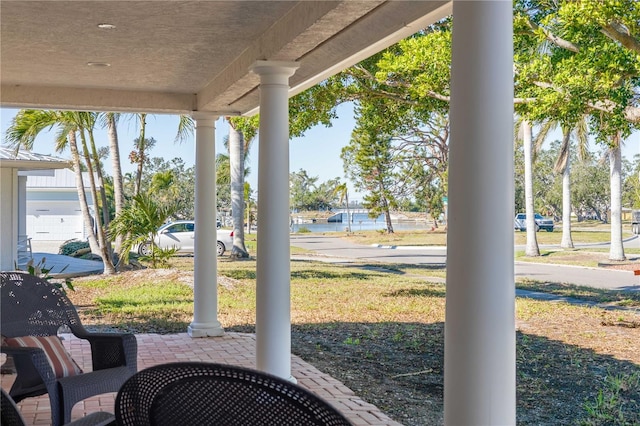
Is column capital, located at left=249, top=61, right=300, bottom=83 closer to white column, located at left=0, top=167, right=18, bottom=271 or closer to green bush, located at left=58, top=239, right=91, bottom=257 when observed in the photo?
white column, located at left=0, top=167, right=18, bottom=271

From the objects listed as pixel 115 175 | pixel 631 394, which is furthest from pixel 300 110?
pixel 631 394

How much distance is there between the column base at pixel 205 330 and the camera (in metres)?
8.00

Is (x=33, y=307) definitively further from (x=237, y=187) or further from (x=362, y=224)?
(x=362, y=224)

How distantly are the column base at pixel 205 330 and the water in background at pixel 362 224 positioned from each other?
23.3 m

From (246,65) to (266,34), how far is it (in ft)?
2.00

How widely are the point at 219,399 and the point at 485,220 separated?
3.70ft

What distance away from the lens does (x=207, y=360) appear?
6.71 metres

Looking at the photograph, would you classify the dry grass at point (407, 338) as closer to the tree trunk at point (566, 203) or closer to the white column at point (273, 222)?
the white column at point (273, 222)

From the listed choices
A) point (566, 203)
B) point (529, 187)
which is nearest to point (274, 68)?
point (529, 187)

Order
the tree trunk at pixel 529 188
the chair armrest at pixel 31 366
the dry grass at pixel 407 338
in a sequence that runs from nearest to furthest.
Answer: the chair armrest at pixel 31 366, the dry grass at pixel 407 338, the tree trunk at pixel 529 188

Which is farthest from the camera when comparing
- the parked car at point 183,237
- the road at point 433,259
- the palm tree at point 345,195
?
the palm tree at point 345,195

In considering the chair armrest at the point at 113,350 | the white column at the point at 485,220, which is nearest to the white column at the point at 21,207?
the chair armrest at the point at 113,350

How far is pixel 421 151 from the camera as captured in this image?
27344mm

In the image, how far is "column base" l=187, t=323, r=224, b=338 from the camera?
7996 mm
